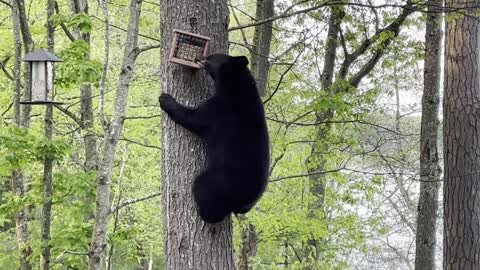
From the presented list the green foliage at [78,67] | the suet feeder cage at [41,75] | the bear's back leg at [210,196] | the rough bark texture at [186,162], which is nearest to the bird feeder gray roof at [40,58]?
the suet feeder cage at [41,75]

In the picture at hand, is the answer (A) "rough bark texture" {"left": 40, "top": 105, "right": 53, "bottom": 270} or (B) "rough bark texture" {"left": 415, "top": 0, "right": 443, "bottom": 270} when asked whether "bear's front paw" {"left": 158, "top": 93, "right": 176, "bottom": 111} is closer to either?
(A) "rough bark texture" {"left": 40, "top": 105, "right": 53, "bottom": 270}

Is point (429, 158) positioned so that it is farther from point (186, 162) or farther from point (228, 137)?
point (186, 162)

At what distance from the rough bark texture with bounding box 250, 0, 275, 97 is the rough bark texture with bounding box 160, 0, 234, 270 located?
12.8ft

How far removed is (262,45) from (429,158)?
2.54 metres

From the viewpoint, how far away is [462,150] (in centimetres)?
576

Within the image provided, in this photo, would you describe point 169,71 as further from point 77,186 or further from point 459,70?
point 459,70

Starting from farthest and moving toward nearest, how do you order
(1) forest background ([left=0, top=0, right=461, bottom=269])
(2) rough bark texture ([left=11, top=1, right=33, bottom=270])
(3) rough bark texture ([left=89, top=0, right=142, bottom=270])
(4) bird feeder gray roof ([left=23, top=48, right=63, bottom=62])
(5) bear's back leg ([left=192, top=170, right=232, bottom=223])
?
(2) rough bark texture ([left=11, top=1, right=33, bottom=270]) → (1) forest background ([left=0, top=0, right=461, bottom=269]) → (3) rough bark texture ([left=89, top=0, right=142, bottom=270]) → (4) bird feeder gray roof ([left=23, top=48, right=63, bottom=62]) → (5) bear's back leg ([left=192, top=170, right=232, bottom=223])

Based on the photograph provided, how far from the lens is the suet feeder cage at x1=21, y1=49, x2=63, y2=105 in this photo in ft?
13.2

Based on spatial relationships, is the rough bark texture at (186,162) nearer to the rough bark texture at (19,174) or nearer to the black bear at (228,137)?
the black bear at (228,137)

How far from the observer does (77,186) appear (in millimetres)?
4668

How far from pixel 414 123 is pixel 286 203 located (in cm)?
612

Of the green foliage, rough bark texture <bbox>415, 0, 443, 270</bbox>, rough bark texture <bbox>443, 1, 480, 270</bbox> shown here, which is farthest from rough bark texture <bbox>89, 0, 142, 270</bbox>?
rough bark texture <bbox>415, 0, 443, 270</bbox>

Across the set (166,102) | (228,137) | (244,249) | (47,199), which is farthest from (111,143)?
(244,249)

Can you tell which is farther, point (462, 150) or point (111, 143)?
point (462, 150)
